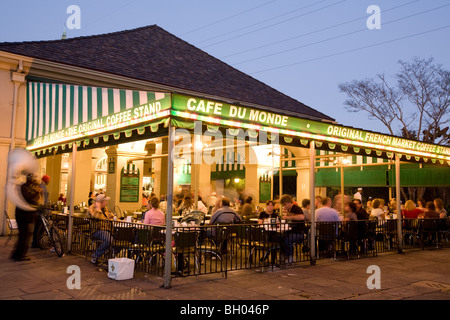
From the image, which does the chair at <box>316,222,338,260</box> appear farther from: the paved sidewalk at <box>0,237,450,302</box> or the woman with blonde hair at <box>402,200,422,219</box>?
the woman with blonde hair at <box>402,200,422,219</box>

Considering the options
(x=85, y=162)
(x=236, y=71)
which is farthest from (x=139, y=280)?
(x=236, y=71)

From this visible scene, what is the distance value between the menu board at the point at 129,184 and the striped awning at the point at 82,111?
403 centimetres

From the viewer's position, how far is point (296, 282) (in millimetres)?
6863

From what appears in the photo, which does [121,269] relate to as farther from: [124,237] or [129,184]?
[129,184]

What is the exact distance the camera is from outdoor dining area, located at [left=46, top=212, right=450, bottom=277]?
7.19 metres

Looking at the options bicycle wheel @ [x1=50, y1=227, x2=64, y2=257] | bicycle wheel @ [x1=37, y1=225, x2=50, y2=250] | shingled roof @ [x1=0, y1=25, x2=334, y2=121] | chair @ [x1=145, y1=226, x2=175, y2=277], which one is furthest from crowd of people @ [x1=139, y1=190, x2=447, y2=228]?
shingled roof @ [x1=0, y1=25, x2=334, y2=121]

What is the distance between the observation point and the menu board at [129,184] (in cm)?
1561

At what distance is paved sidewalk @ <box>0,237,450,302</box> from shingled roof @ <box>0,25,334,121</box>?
7.68 m

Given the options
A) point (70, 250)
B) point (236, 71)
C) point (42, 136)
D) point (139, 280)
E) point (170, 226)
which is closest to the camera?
point (170, 226)

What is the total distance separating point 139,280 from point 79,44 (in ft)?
38.0

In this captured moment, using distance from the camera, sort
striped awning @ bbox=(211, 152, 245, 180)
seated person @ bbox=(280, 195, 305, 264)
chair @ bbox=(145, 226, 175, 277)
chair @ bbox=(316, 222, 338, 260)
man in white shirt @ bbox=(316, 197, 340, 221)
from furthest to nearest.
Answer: striped awning @ bbox=(211, 152, 245, 180)
man in white shirt @ bbox=(316, 197, 340, 221)
chair @ bbox=(316, 222, 338, 260)
seated person @ bbox=(280, 195, 305, 264)
chair @ bbox=(145, 226, 175, 277)

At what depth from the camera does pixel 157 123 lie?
6609 mm

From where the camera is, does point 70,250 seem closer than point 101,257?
No

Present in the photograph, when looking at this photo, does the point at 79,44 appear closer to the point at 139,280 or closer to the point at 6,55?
the point at 6,55
